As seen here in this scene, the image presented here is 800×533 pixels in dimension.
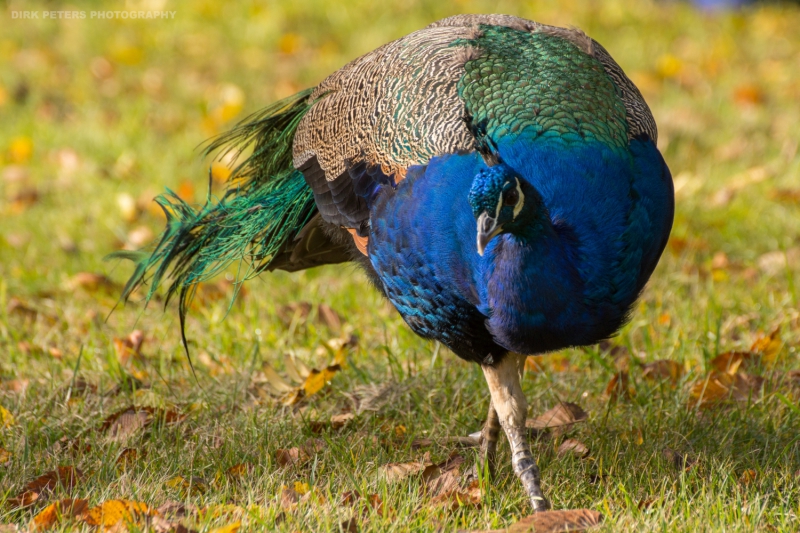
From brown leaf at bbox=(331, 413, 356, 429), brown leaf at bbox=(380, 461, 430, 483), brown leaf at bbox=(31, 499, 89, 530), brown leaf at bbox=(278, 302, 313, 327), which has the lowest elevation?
brown leaf at bbox=(380, 461, 430, 483)

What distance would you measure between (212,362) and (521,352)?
1586 millimetres

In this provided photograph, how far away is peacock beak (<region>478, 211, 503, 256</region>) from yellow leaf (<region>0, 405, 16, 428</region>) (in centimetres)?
174

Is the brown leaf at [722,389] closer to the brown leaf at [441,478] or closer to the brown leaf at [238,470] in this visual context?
the brown leaf at [441,478]

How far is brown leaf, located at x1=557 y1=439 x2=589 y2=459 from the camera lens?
3.06 meters

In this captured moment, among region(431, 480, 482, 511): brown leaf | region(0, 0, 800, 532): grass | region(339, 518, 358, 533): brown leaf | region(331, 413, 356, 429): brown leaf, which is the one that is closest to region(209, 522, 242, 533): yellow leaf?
region(0, 0, 800, 532): grass

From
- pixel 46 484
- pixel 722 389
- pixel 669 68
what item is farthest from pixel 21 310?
pixel 669 68

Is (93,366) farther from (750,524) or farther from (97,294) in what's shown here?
(750,524)

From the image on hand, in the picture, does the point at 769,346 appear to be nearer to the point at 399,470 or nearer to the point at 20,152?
the point at 399,470

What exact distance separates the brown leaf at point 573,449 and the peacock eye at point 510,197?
0.98 meters

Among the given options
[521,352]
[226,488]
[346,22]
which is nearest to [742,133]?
[346,22]

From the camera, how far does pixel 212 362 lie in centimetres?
383

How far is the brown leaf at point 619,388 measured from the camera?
134 inches

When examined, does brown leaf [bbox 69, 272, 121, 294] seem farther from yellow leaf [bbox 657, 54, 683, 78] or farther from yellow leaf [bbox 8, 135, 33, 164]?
yellow leaf [bbox 657, 54, 683, 78]

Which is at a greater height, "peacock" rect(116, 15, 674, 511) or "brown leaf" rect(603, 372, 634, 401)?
"peacock" rect(116, 15, 674, 511)
